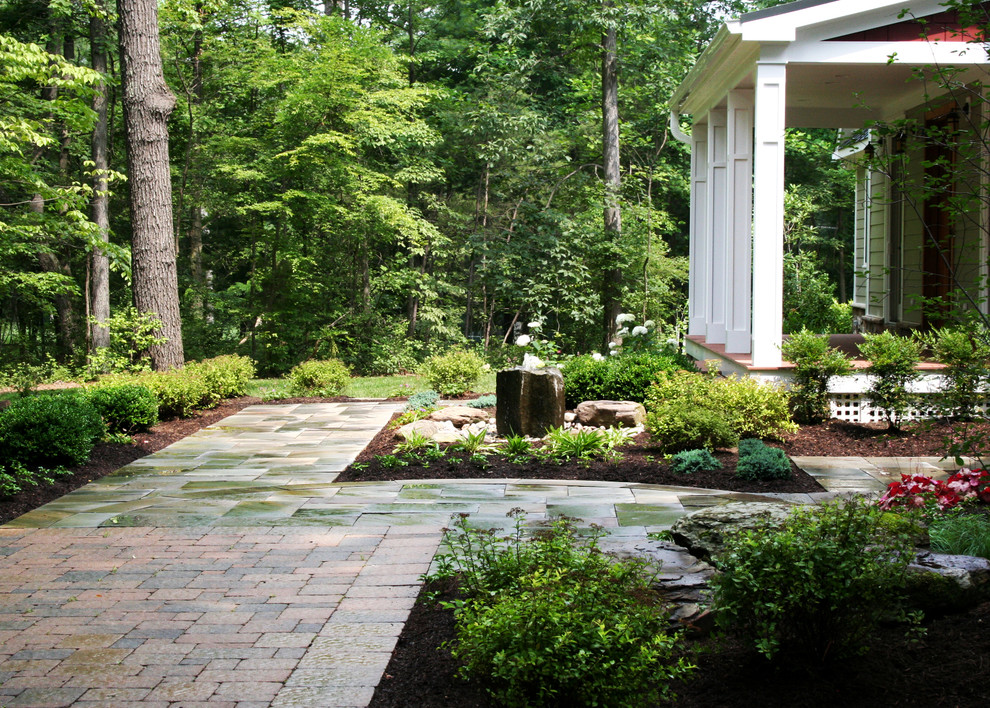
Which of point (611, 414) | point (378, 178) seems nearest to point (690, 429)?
point (611, 414)

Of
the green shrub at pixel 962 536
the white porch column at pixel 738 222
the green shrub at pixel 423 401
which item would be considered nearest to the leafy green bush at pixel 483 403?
the green shrub at pixel 423 401

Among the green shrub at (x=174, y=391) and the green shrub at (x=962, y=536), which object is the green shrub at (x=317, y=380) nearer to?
the green shrub at (x=174, y=391)

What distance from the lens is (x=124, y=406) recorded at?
8.90 meters

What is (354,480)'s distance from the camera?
685 cm

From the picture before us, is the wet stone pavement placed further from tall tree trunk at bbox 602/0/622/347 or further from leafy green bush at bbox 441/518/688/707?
tall tree trunk at bbox 602/0/622/347

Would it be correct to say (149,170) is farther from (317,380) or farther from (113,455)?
(113,455)

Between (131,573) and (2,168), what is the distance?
7868mm

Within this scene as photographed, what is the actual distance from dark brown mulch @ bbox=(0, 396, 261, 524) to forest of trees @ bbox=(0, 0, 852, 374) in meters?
6.75

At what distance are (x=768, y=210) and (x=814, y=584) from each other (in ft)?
19.7

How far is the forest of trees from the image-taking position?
17.0 meters

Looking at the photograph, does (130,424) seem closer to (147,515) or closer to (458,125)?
(147,515)

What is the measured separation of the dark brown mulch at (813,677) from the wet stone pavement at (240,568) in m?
0.20

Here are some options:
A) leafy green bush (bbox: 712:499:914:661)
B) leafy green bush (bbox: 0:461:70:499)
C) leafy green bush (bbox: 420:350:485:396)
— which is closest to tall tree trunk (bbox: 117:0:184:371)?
leafy green bush (bbox: 420:350:485:396)

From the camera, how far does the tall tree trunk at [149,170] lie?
11.2 meters
